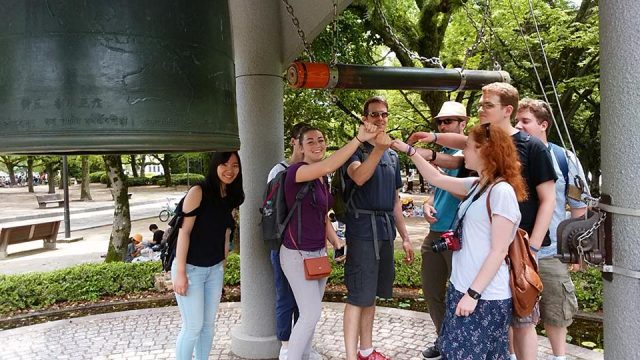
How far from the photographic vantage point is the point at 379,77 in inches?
111

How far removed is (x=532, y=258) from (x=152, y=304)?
491 cm

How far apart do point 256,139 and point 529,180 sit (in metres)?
2.04

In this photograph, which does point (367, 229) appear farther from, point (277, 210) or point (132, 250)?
point (132, 250)

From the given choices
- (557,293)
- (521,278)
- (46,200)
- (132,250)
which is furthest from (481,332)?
(46,200)

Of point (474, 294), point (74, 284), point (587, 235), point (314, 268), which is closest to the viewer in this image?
point (587, 235)

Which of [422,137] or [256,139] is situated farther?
[256,139]

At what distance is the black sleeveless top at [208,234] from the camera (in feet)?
9.77

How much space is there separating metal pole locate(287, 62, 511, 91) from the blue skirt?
1337 millimetres

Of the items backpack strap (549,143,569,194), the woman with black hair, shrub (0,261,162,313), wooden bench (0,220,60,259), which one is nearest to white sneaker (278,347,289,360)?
the woman with black hair

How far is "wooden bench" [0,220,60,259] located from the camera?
36.1ft

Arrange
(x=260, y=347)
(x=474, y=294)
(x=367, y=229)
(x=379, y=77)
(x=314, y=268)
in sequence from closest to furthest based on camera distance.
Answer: (x=474, y=294) < (x=379, y=77) < (x=314, y=268) < (x=367, y=229) < (x=260, y=347)

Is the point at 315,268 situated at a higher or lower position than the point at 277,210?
lower

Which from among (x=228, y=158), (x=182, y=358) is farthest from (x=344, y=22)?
(x=182, y=358)

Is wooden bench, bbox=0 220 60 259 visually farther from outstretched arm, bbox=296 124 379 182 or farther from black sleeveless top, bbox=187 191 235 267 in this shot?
outstretched arm, bbox=296 124 379 182
